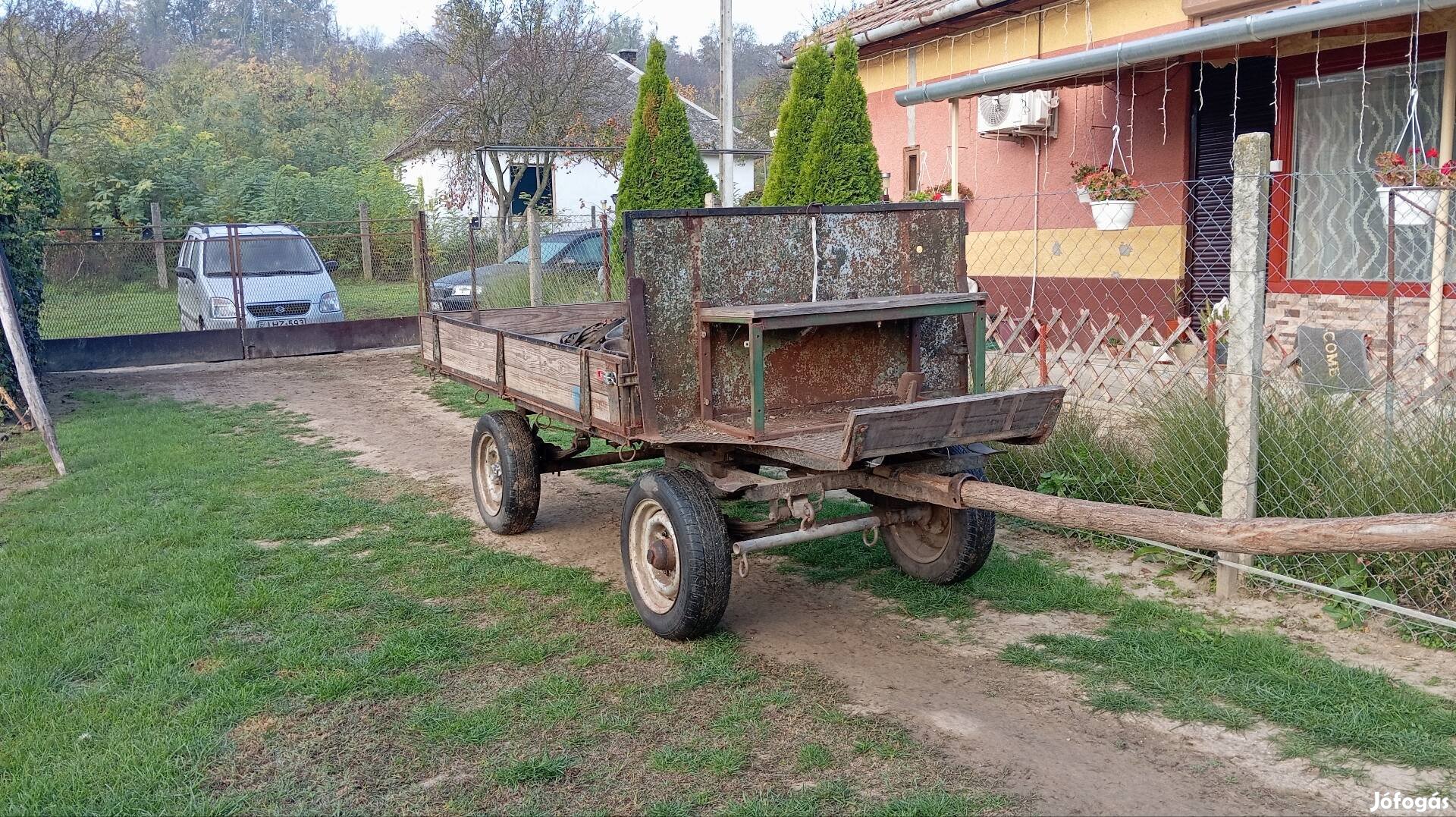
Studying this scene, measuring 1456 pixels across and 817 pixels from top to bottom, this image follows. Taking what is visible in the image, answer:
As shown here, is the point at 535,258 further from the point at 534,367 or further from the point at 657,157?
the point at 534,367

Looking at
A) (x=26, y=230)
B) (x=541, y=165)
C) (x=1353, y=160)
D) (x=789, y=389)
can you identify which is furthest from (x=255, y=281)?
(x=1353, y=160)

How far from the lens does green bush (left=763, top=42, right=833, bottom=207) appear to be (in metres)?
11.7

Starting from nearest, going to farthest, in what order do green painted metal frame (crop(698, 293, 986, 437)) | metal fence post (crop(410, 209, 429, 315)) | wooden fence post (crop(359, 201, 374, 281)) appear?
green painted metal frame (crop(698, 293, 986, 437)) → metal fence post (crop(410, 209, 429, 315)) → wooden fence post (crop(359, 201, 374, 281))

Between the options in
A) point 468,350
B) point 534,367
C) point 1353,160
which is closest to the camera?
point 534,367

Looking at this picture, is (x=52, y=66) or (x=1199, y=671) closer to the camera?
(x=1199, y=671)

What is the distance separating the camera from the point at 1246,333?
18.2 ft

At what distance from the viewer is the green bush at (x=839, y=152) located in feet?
37.8

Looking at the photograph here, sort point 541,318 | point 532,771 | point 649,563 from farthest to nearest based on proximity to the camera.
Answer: point 541,318 < point 649,563 < point 532,771

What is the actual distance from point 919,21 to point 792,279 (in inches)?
367

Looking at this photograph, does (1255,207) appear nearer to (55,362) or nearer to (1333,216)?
(1333,216)

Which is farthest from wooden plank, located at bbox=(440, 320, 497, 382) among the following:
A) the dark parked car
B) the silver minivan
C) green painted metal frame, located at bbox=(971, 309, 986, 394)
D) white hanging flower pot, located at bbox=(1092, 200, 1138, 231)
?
the silver minivan

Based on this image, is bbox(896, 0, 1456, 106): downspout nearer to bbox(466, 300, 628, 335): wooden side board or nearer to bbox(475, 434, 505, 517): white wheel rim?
bbox(466, 300, 628, 335): wooden side board

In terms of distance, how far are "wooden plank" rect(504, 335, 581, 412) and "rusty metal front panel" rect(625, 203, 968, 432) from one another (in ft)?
2.43

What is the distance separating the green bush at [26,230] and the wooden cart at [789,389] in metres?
8.84
